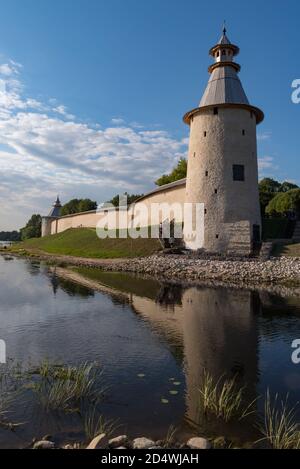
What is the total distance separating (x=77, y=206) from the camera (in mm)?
94125

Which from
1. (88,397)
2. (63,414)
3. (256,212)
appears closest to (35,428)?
(63,414)

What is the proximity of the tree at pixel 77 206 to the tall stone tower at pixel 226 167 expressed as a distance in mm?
62715

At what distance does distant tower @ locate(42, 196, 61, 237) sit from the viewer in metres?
71.8

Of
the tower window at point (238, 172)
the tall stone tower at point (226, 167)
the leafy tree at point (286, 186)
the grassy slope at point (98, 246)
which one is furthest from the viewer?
the leafy tree at point (286, 186)

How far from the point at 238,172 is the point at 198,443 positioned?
80.5 feet

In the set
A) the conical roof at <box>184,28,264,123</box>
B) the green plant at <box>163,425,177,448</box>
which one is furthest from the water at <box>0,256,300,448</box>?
the conical roof at <box>184,28,264,123</box>

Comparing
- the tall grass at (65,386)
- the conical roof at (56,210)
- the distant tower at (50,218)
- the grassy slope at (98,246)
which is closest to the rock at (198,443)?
the tall grass at (65,386)

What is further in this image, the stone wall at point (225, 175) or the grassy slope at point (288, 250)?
the stone wall at point (225, 175)

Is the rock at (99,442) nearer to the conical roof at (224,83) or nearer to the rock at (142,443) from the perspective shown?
the rock at (142,443)

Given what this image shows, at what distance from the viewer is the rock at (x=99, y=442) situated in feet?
13.9

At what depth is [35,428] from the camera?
16.1 ft

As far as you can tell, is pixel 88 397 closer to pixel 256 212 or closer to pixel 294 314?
pixel 294 314

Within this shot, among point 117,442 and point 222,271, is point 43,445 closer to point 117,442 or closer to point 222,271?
point 117,442

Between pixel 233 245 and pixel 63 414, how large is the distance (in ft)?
72.6
